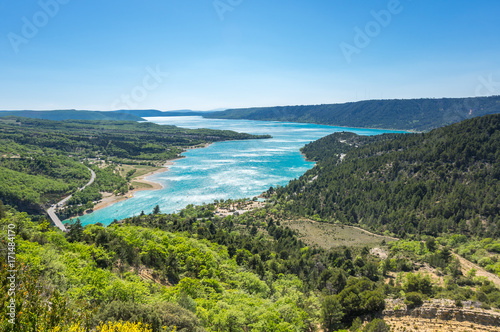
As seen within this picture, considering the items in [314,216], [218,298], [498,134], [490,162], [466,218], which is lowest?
[314,216]

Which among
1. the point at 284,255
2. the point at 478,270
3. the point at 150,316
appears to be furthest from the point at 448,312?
the point at 284,255

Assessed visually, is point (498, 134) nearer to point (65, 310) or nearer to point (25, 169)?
point (65, 310)

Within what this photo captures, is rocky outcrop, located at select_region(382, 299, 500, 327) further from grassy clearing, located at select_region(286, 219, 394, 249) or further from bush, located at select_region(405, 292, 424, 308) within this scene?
grassy clearing, located at select_region(286, 219, 394, 249)

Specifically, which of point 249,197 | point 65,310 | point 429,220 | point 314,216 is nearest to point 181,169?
point 249,197

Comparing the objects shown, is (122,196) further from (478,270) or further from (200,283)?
(478,270)

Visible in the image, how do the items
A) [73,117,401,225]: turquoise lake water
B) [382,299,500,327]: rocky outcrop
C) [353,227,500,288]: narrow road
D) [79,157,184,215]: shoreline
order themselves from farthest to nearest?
1. [79,157,184,215]: shoreline
2. [73,117,401,225]: turquoise lake water
3. [353,227,500,288]: narrow road
4. [382,299,500,327]: rocky outcrop

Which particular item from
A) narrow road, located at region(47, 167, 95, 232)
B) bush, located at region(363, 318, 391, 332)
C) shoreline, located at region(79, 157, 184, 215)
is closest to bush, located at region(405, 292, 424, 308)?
bush, located at region(363, 318, 391, 332)

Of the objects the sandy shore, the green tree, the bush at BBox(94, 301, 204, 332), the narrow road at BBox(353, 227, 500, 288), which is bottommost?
the sandy shore
